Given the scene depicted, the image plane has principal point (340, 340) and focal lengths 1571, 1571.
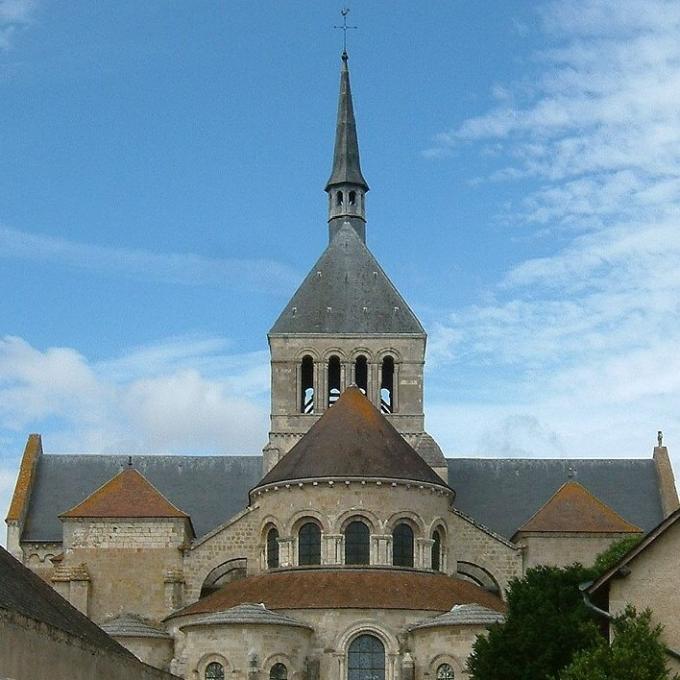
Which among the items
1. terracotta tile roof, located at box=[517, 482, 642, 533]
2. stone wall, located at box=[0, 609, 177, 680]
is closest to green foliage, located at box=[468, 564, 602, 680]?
stone wall, located at box=[0, 609, 177, 680]

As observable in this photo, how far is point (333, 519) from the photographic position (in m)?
50.8

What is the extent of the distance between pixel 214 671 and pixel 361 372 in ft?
67.9

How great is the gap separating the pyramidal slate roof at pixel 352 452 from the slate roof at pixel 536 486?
30.6ft

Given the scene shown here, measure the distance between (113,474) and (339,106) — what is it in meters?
19.7

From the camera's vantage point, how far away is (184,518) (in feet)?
178

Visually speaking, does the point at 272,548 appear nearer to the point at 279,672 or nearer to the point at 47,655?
the point at 279,672

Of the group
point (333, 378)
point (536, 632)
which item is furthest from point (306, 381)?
point (536, 632)

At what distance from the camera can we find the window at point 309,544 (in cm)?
5081

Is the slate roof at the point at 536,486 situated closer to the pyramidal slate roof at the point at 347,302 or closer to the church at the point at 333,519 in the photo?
the church at the point at 333,519

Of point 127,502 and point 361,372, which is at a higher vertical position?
point 361,372

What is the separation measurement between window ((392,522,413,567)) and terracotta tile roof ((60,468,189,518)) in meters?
7.92

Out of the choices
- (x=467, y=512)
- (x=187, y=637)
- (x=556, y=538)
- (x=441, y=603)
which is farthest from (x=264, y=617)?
(x=467, y=512)

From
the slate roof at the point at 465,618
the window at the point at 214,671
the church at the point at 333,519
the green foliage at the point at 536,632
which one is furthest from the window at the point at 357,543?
the green foliage at the point at 536,632

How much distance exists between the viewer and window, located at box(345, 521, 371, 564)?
50.5 meters
